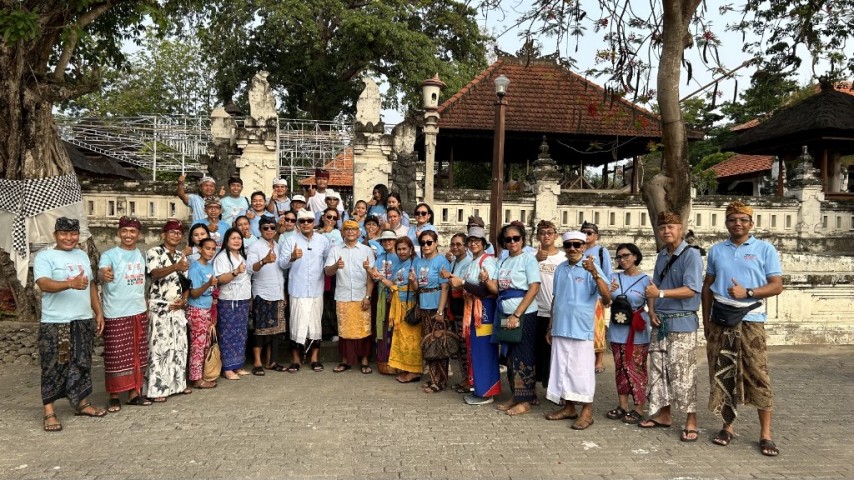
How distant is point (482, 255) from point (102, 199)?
9102mm

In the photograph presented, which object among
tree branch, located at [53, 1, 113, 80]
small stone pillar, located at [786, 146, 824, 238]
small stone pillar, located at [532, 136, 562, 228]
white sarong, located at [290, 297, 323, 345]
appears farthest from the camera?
small stone pillar, located at [786, 146, 824, 238]

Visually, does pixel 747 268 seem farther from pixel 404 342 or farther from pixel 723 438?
pixel 404 342

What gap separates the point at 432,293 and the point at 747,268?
2.77 m

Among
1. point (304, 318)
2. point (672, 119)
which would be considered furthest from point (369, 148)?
point (672, 119)

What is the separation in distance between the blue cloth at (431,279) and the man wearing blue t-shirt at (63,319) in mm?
2916

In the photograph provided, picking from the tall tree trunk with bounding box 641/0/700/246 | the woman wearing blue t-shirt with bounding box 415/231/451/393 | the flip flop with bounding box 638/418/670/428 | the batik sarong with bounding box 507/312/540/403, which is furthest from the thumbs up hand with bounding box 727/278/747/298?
the woman wearing blue t-shirt with bounding box 415/231/451/393

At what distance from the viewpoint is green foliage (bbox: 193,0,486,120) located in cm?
2184

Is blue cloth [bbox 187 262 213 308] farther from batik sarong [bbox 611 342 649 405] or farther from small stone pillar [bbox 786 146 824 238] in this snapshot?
small stone pillar [bbox 786 146 824 238]

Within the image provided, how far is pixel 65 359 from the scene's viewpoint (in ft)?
16.1

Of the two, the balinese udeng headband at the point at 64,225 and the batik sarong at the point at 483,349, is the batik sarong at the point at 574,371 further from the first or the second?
the balinese udeng headband at the point at 64,225

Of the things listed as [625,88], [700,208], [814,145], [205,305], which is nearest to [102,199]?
[205,305]

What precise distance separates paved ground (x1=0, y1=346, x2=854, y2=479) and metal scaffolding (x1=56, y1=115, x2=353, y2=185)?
52.4ft

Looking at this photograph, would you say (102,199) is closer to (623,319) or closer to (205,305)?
(205,305)

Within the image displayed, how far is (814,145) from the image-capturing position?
16203 millimetres
